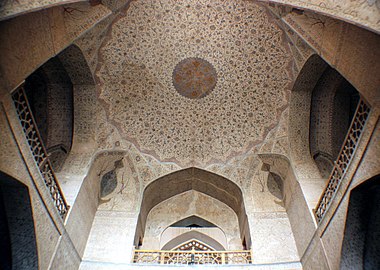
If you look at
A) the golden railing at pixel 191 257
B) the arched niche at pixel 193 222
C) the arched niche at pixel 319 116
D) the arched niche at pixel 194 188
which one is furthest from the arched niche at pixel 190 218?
the arched niche at pixel 319 116

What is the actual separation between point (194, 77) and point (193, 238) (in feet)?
12.8

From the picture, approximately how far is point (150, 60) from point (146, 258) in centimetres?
419

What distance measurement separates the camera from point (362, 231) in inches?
166

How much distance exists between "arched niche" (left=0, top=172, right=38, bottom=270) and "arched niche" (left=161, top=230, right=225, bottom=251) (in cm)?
Answer: 368

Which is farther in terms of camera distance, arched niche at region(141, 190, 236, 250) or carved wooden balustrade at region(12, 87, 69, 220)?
arched niche at region(141, 190, 236, 250)

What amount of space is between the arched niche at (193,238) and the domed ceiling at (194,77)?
1.77 m

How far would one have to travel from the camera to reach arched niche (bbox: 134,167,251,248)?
7.04 meters

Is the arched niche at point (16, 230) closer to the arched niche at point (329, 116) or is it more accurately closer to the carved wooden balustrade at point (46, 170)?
the carved wooden balustrade at point (46, 170)

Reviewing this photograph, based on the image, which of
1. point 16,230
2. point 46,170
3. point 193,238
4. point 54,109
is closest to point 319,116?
point 193,238

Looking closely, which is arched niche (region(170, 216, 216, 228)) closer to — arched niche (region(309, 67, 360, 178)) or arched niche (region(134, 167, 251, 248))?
arched niche (region(134, 167, 251, 248))

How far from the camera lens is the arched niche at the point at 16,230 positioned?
13.1 ft

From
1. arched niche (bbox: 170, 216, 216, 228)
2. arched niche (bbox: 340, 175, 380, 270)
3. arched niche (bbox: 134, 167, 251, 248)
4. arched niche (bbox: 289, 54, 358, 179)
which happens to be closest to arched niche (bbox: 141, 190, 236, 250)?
arched niche (bbox: 170, 216, 216, 228)

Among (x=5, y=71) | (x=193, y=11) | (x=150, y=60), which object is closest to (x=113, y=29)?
(x=150, y=60)

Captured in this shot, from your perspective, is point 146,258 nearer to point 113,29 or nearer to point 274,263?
point 274,263
